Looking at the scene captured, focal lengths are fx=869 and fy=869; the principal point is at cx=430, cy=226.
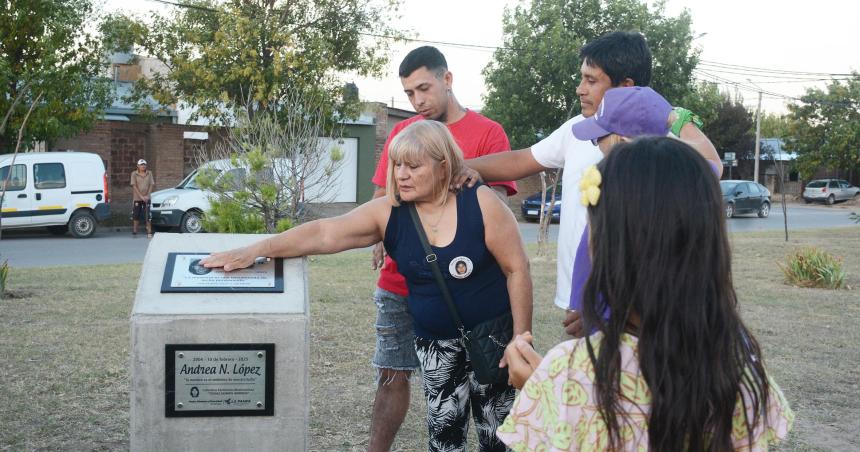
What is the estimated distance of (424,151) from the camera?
3.06 metres

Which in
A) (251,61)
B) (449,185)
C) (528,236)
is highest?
(251,61)

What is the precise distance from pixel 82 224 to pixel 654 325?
1853cm

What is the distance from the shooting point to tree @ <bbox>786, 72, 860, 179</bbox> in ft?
135

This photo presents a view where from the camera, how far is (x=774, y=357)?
6879 millimetres

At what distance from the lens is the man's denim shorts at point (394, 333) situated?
380cm

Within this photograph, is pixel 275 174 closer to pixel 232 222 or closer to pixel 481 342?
pixel 232 222

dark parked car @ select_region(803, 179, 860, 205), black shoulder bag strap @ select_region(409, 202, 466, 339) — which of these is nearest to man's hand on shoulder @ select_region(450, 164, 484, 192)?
black shoulder bag strap @ select_region(409, 202, 466, 339)

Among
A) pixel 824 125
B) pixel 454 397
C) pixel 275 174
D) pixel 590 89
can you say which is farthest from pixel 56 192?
pixel 824 125

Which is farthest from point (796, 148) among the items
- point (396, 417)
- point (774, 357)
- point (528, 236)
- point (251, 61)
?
point (396, 417)

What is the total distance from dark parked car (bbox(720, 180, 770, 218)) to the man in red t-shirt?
29.1 m

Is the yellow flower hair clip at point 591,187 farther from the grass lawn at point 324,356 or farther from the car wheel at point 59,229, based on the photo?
the car wheel at point 59,229

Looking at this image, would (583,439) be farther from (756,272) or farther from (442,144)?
(756,272)

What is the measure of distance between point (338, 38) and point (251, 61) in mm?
2652


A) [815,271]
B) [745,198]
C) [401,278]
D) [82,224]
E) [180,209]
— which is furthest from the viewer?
[745,198]
